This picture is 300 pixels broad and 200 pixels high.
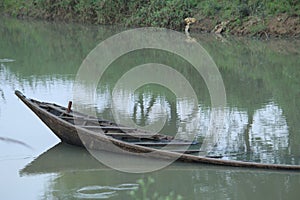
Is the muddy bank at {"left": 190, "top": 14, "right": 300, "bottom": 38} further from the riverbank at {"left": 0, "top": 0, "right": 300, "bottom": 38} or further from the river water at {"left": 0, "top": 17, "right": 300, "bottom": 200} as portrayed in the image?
the river water at {"left": 0, "top": 17, "right": 300, "bottom": 200}

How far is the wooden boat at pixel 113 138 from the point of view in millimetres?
7152

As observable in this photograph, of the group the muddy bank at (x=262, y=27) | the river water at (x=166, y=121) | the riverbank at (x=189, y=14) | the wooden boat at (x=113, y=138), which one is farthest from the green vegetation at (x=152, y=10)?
the wooden boat at (x=113, y=138)

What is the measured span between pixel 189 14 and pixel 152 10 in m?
1.88

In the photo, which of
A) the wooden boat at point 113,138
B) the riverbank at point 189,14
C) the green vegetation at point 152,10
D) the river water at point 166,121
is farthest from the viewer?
the green vegetation at point 152,10

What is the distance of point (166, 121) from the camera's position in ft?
31.6

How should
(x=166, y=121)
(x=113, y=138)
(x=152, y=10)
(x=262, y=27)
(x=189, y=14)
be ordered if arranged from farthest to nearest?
(x=152, y=10), (x=189, y=14), (x=262, y=27), (x=166, y=121), (x=113, y=138)

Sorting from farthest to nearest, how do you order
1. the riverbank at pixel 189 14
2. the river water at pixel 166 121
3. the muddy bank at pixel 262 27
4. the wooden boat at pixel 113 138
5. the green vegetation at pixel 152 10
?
the green vegetation at pixel 152 10 → the riverbank at pixel 189 14 → the muddy bank at pixel 262 27 → the wooden boat at pixel 113 138 → the river water at pixel 166 121

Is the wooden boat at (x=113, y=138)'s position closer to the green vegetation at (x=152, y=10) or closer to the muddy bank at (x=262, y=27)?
the muddy bank at (x=262, y=27)

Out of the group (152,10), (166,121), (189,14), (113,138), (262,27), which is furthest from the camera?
(152,10)

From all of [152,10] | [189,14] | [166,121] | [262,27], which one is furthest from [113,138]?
[152,10]

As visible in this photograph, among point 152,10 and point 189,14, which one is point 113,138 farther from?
point 152,10

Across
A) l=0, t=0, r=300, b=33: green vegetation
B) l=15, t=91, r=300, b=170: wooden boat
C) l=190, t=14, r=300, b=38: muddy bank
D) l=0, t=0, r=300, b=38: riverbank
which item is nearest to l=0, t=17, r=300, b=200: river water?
l=15, t=91, r=300, b=170: wooden boat

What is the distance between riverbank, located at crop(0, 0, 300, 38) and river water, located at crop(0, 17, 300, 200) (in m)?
1.18

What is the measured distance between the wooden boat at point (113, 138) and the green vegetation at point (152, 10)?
1290 centimetres
